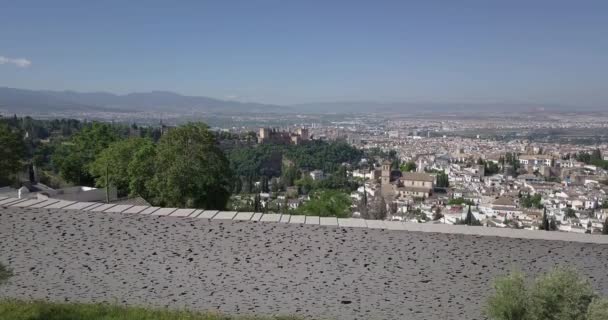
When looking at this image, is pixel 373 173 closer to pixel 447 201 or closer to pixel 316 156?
pixel 316 156

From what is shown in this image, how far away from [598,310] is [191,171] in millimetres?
10729

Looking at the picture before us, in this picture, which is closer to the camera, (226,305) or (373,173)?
(226,305)

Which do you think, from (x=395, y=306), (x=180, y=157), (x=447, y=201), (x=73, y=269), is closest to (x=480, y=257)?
(x=395, y=306)

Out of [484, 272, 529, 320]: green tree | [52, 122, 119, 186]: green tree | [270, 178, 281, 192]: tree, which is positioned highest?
[484, 272, 529, 320]: green tree

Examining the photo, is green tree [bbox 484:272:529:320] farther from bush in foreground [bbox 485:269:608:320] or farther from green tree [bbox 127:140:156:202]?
green tree [bbox 127:140:156:202]

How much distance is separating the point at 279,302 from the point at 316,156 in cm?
6908

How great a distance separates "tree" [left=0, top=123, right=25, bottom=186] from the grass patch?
48.3 feet

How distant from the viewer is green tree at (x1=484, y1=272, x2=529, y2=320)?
2.93 metres

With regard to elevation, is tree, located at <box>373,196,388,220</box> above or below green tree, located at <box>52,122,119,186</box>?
below

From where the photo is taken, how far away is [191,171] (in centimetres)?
1230

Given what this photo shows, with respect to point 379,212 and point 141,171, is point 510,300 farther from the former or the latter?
point 141,171

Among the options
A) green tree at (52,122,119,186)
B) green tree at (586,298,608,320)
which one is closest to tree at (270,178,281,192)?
green tree at (52,122,119,186)

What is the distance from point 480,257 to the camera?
4211mm

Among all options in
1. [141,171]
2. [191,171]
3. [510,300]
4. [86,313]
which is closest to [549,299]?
[510,300]
